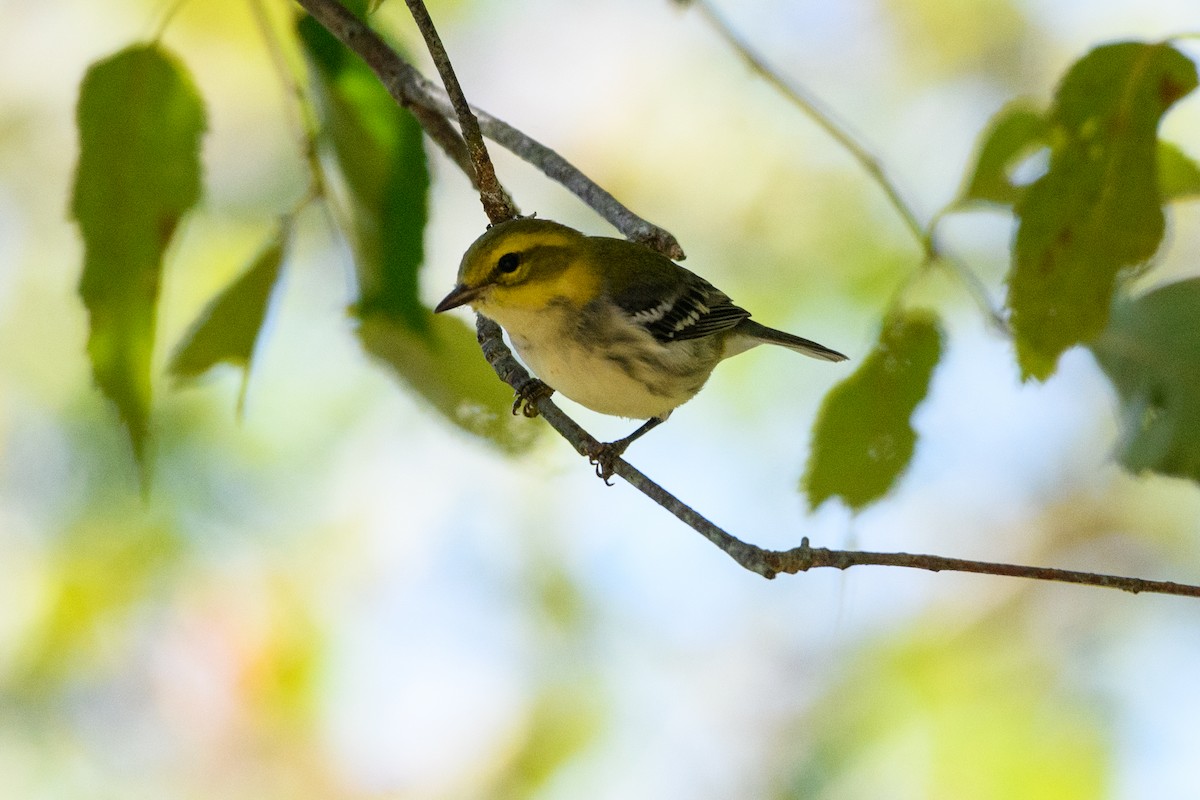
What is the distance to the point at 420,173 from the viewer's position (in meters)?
1.66

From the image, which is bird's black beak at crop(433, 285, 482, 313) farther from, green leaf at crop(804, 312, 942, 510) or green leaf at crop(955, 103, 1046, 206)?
green leaf at crop(955, 103, 1046, 206)

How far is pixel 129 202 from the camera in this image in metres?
1.50

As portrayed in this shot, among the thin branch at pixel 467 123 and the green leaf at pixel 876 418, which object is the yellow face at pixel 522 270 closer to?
the thin branch at pixel 467 123

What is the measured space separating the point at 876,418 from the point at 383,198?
783mm

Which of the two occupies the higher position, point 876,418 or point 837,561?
point 876,418

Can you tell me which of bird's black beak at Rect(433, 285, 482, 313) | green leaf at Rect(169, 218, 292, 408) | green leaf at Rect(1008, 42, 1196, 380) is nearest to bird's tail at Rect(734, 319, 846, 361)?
bird's black beak at Rect(433, 285, 482, 313)

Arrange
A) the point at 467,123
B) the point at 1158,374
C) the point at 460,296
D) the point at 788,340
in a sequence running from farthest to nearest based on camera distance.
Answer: the point at 788,340 → the point at 460,296 → the point at 1158,374 → the point at 467,123

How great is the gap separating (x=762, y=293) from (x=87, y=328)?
7.60 ft

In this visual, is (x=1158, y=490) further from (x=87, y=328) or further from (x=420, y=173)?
(x=87, y=328)

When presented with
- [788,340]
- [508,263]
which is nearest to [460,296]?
[508,263]

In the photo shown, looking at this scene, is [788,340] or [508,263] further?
[788,340]

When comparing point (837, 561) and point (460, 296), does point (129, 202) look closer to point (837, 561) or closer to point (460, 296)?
point (460, 296)

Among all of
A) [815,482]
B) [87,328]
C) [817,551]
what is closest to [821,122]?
[815,482]

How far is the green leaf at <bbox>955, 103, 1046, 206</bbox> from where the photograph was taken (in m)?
1.63
